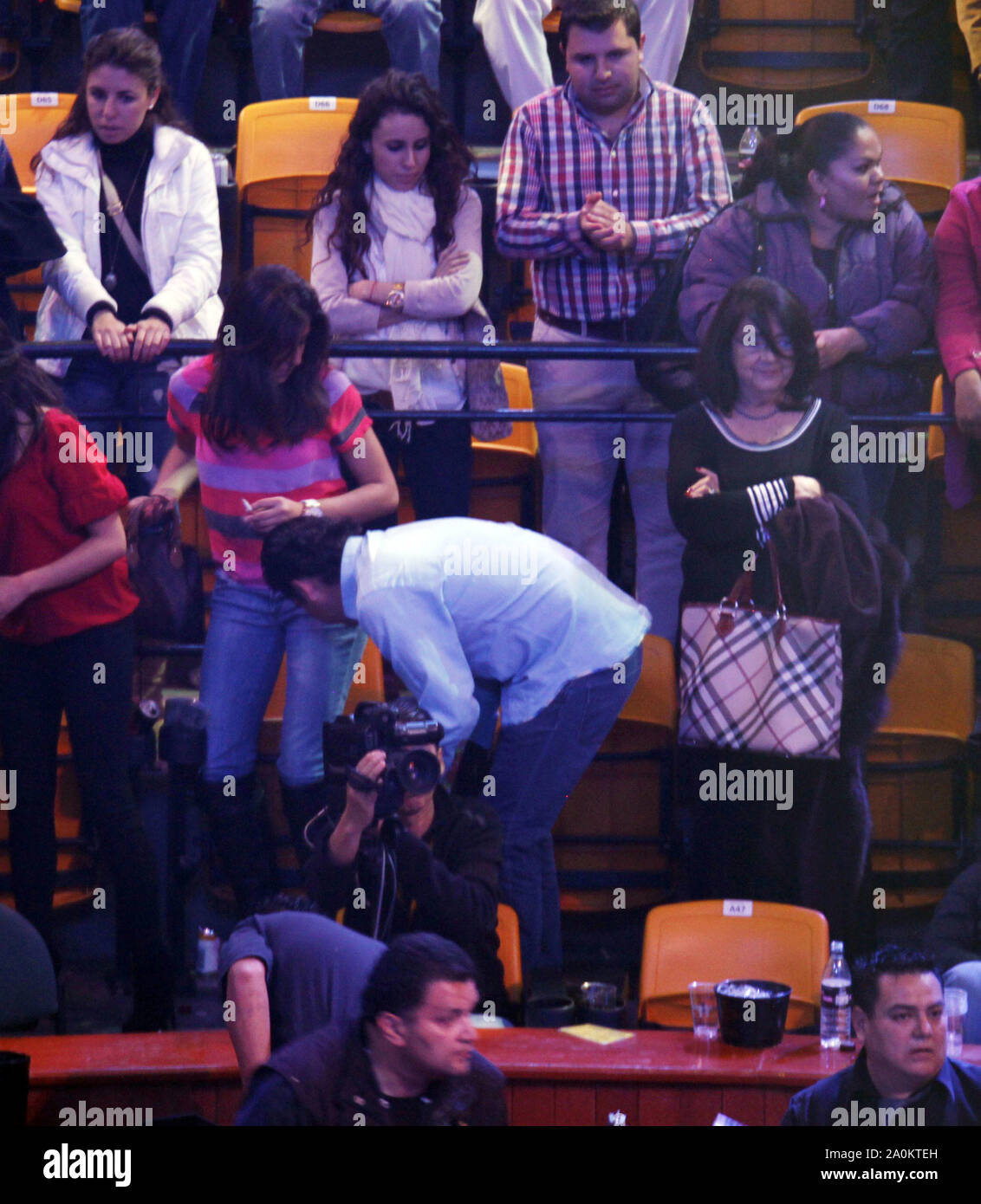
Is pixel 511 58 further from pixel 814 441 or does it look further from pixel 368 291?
pixel 814 441

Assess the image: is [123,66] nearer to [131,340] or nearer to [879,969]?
[131,340]

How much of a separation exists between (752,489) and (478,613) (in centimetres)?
69

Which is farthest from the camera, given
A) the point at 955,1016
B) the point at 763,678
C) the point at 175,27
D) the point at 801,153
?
the point at 175,27

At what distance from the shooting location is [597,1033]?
3.29 m

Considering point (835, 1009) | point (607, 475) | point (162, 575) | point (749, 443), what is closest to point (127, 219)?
point (162, 575)

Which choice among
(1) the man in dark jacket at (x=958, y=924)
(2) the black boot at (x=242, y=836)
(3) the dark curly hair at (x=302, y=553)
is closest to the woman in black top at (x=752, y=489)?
(1) the man in dark jacket at (x=958, y=924)

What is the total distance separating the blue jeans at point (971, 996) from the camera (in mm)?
3359

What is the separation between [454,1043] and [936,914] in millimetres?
1403

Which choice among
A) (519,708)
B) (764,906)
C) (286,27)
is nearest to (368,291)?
(519,708)

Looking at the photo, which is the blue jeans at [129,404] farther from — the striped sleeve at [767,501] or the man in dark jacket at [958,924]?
the man in dark jacket at [958,924]

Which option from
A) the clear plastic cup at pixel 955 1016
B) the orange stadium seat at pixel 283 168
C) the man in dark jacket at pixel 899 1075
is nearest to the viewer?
the man in dark jacket at pixel 899 1075

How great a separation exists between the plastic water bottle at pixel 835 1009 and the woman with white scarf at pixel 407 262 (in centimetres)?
144

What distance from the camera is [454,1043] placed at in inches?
107

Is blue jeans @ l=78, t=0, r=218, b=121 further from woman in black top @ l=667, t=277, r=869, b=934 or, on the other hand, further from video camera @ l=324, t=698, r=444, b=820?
video camera @ l=324, t=698, r=444, b=820
